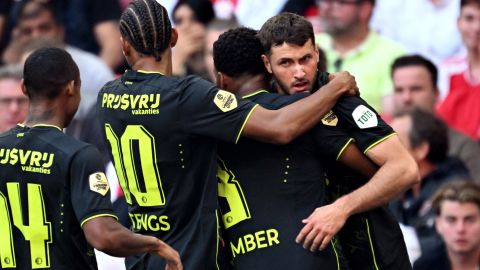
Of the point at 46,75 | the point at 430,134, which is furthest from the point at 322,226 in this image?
the point at 430,134

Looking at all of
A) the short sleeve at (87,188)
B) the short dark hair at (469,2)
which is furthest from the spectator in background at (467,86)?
the short sleeve at (87,188)

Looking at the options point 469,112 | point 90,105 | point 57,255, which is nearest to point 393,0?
point 469,112

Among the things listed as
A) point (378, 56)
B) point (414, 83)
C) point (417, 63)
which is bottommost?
point (414, 83)

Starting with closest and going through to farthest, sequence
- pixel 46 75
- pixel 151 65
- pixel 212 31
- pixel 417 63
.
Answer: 1. pixel 46 75
2. pixel 151 65
3. pixel 417 63
4. pixel 212 31

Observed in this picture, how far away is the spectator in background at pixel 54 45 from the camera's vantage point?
463 inches

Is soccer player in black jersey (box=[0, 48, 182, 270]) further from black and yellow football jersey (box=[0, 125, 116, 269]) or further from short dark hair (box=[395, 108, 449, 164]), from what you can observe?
short dark hair (box=[395, 108, 449, 164])

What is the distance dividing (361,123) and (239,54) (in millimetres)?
692

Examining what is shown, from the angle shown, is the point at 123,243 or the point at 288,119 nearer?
the point at 123,243

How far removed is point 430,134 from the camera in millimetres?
10078

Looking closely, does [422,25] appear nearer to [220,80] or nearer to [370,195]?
[220,80]

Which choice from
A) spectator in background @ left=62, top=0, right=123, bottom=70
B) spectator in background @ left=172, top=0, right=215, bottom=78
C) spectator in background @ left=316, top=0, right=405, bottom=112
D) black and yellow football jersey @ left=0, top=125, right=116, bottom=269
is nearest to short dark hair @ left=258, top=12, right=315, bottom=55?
black and yellow football jersey @ left=0, top=125, right=116, bottom=269

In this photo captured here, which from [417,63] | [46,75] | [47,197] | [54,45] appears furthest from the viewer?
[54,45]

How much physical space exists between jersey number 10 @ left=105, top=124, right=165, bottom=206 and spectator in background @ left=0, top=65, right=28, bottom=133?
13.6 feet

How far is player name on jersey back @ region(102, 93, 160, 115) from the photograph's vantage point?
684 cm
